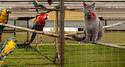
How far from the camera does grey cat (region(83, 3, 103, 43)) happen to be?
4.12 meters

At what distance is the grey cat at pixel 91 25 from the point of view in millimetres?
4121

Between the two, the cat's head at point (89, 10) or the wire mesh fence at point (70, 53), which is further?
the wire mesh fence at point (70, 53)

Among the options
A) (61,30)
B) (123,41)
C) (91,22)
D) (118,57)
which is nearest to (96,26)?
(91,22)

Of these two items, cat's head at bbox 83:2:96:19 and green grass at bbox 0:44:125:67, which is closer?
cat's head at bbox 83:2:96:19

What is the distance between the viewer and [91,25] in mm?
4211

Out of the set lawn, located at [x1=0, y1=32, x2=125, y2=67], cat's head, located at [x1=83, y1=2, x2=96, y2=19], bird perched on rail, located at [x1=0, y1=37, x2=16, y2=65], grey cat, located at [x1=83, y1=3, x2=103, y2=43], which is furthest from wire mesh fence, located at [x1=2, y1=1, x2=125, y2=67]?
cat's head, located at [x1=83, y1=2, x2=96, y2=19]

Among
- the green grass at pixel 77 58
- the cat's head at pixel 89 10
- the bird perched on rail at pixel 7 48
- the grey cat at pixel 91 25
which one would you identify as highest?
the cat's head at pixel 89 10

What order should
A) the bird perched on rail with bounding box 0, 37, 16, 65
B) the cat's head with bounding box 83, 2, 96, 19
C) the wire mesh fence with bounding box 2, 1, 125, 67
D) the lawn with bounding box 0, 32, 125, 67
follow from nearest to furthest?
the cat's head with bounding box 83, 2, 96, 19 → the bird perched on rail with bounding box 0, 37, 16, 65 → the wire mesh fence with bounding box 2, 1, 125, 67 → the lawn with bounding box 0, 32, 125, 67

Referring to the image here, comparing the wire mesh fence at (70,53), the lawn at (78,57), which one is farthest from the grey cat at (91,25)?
the lawn at (78,57)

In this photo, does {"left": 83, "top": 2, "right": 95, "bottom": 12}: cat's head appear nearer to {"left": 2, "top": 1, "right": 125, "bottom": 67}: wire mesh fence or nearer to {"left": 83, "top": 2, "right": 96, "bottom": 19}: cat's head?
{"left": 83, "top": 2, "right": 96, "bottom": 19}: cat's head

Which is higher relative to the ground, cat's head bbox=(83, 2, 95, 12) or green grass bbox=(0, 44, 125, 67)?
cat's head bbox=(83, 2, 95, 12)

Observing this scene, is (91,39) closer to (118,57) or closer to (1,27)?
(1,27)

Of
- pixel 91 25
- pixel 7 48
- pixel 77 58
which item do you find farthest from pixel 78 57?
pixel 91 25

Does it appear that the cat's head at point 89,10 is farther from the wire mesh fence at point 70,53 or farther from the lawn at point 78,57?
the lawn at point 78,57
